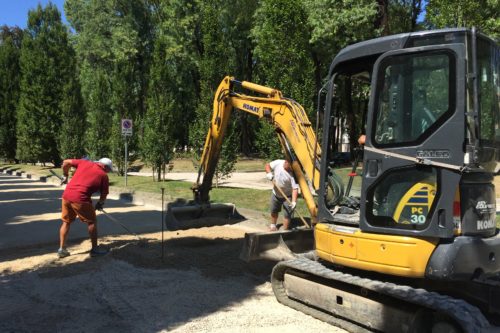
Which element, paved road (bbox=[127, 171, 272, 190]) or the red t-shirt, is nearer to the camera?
the red t-shirt

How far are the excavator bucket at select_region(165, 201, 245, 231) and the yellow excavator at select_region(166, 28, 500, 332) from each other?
3437 millimetres

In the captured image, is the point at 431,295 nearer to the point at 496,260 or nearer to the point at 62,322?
the point at 496,260

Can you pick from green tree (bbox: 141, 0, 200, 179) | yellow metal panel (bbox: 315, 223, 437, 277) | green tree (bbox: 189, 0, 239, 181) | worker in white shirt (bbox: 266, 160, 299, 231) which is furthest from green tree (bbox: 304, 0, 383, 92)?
yellow metal panel (bbox: 315, 223, 437, 277)

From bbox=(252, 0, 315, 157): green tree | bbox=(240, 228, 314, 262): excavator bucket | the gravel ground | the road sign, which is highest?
bbox=(252, 0, 315, 157): green tree

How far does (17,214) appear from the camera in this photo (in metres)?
12.5

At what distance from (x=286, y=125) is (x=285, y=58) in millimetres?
8570

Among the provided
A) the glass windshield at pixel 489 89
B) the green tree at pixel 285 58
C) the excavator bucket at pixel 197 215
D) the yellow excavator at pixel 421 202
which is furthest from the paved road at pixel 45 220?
the glass windshield at pixel 489 89

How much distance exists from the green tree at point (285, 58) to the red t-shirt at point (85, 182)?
23.9ft

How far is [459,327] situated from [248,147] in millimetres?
38787

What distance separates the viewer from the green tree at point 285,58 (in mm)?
14258

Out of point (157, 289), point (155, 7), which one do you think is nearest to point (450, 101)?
point (157, 289)

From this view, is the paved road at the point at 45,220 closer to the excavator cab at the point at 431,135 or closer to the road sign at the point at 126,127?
the road sign at the point at 126,127

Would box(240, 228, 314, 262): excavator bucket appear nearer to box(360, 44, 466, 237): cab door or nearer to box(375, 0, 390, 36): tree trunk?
box(360, 44, 466, 237): cab door

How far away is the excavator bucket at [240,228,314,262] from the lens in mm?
6020
